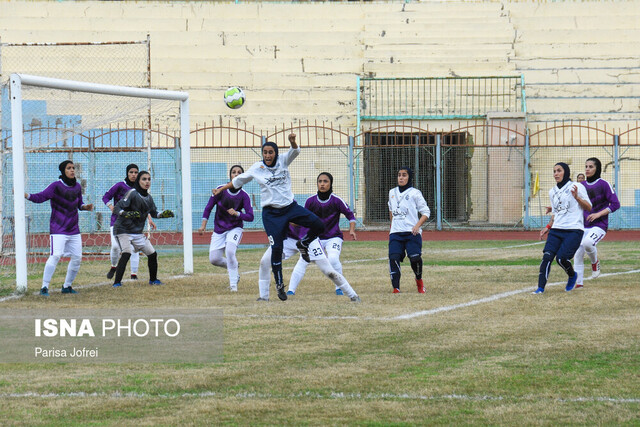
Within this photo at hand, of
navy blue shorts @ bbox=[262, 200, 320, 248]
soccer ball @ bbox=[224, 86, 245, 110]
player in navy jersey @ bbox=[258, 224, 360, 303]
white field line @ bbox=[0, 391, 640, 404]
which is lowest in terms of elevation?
white field line @ bbox=[0, 391, 640, 404]

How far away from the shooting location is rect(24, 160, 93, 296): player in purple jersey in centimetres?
1252

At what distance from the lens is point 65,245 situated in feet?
41.5

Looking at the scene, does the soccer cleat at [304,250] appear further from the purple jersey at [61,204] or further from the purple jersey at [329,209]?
the purple jersey at [61,204]

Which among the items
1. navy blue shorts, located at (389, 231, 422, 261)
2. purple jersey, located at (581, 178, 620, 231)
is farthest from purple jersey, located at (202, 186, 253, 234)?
purple jersey, located at (581, 178, 620, 231)

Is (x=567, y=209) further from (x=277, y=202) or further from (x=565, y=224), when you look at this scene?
(x=277, y=202)

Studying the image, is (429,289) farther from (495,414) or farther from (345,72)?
(345,72)

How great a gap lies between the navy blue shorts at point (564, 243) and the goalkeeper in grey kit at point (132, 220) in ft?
18.1

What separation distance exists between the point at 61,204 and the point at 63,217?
0.60 ft

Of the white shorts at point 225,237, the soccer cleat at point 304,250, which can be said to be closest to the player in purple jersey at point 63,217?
the white shorts at point 225,237

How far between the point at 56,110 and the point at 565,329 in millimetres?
9768

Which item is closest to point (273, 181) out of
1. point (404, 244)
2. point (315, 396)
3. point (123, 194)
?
point (404, 244)

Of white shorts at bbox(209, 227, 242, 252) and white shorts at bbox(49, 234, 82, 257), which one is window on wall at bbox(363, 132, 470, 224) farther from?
white shorts at bbox(49, 234, 82, 257)

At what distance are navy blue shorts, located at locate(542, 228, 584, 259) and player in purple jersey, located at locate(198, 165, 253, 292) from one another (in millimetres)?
4165

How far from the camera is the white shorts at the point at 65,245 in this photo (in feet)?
41.1
